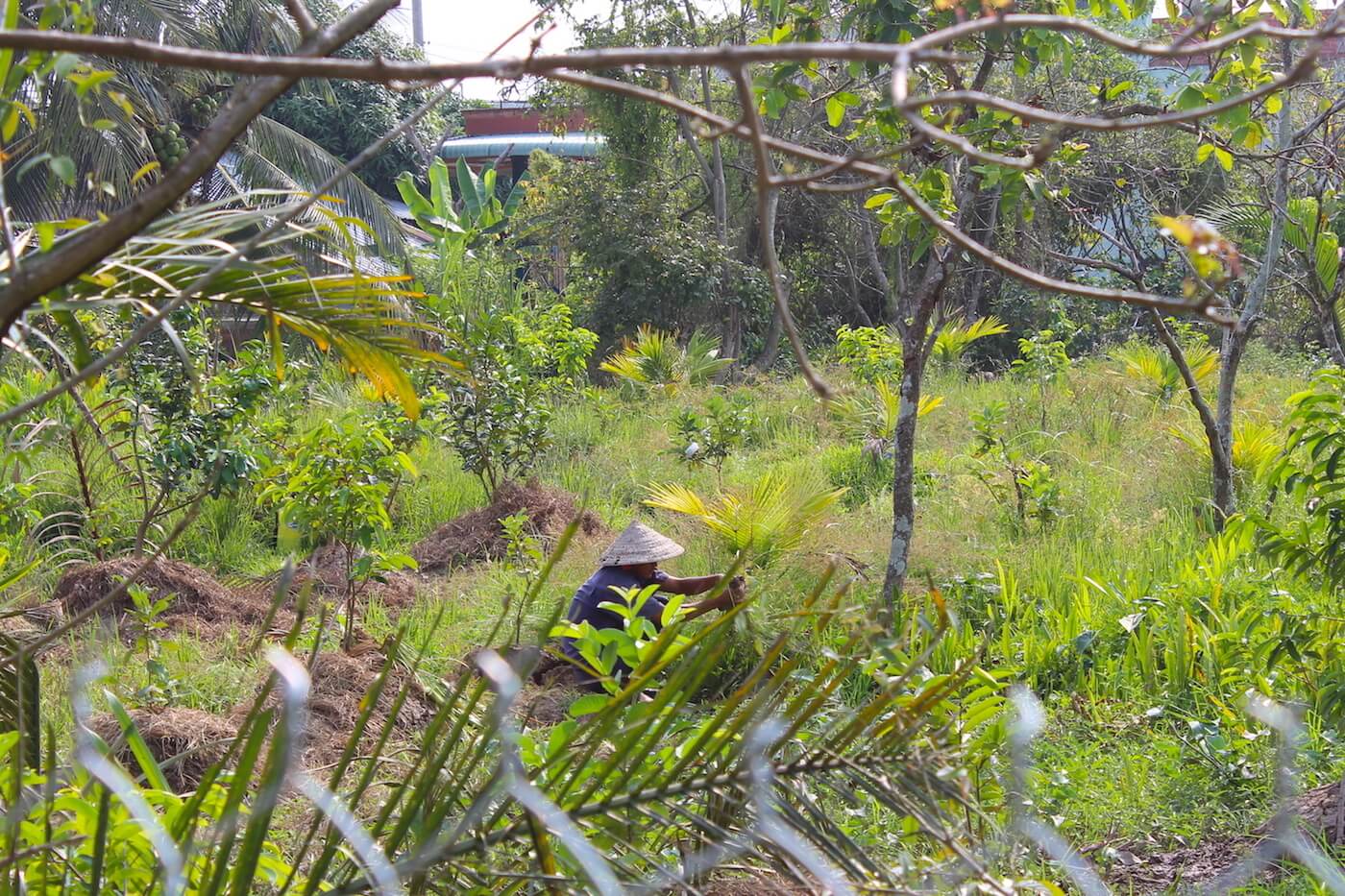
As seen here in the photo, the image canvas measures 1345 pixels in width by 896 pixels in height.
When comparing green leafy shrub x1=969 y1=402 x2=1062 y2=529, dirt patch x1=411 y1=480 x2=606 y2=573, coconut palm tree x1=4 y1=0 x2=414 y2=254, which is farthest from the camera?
coconut palm tree x1=4 y1=0 x2=414 y2=254

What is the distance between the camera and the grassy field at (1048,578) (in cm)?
338

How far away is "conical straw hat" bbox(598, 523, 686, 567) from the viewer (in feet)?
14.3

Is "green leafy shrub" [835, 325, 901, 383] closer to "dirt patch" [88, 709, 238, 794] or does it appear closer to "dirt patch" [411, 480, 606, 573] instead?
"dirt patch" [411, 480, 606, 573]

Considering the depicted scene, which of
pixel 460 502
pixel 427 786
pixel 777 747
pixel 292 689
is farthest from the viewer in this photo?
pixel 460 502

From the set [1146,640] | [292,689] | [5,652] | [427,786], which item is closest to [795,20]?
[1146,640]

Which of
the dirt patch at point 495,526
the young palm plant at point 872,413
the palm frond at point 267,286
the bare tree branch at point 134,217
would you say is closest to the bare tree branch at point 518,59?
the bare tree branch at point 134,217

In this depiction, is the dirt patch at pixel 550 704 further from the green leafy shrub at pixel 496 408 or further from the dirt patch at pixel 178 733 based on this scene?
the green leafy shrub at pixel 496 408

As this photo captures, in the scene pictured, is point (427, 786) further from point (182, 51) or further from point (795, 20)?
point (795, 20)

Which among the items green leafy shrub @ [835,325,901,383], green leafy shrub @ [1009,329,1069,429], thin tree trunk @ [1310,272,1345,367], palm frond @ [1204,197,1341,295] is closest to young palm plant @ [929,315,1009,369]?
green leafy shrub @ [835,325,901,383]

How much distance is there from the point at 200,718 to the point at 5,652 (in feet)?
5.86

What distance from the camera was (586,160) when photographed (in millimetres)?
13695

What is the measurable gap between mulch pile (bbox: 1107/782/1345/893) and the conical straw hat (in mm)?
1894

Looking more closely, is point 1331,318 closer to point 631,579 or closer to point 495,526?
point 631,579

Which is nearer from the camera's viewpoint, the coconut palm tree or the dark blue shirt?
the dark blue shirt
